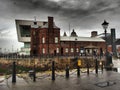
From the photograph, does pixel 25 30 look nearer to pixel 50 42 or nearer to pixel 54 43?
pixel 50 42

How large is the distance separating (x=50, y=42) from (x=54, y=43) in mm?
1230

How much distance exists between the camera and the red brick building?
4028 centimetres

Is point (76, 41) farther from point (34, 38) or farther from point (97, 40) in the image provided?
point (34, 38)

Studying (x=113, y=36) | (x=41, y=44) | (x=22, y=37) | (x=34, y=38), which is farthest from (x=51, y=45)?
(x=113, y=36)

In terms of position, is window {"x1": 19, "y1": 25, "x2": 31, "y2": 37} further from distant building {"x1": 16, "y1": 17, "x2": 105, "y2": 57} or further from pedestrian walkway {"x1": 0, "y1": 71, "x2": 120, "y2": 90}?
pedestrian walkway {"x1": 0, "y1": 71, "x2": 120, "y2": 90}

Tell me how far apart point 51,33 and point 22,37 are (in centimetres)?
1185

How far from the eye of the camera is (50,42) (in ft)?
132

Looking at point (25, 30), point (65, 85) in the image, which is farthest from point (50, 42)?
point (65, 85)

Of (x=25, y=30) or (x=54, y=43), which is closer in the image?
(x=54, y=43)

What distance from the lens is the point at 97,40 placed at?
48656mm

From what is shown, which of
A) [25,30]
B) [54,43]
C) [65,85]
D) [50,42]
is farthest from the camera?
[25,30]

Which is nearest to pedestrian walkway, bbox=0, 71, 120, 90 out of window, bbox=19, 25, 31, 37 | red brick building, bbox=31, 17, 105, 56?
red brick building, bbox=31, 17, 105, 56

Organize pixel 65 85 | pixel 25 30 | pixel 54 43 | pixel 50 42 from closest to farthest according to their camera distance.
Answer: pixel 65 85, pixel 50 42, pixel 54 43, pixel 25 30

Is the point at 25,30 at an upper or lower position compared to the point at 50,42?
upper
